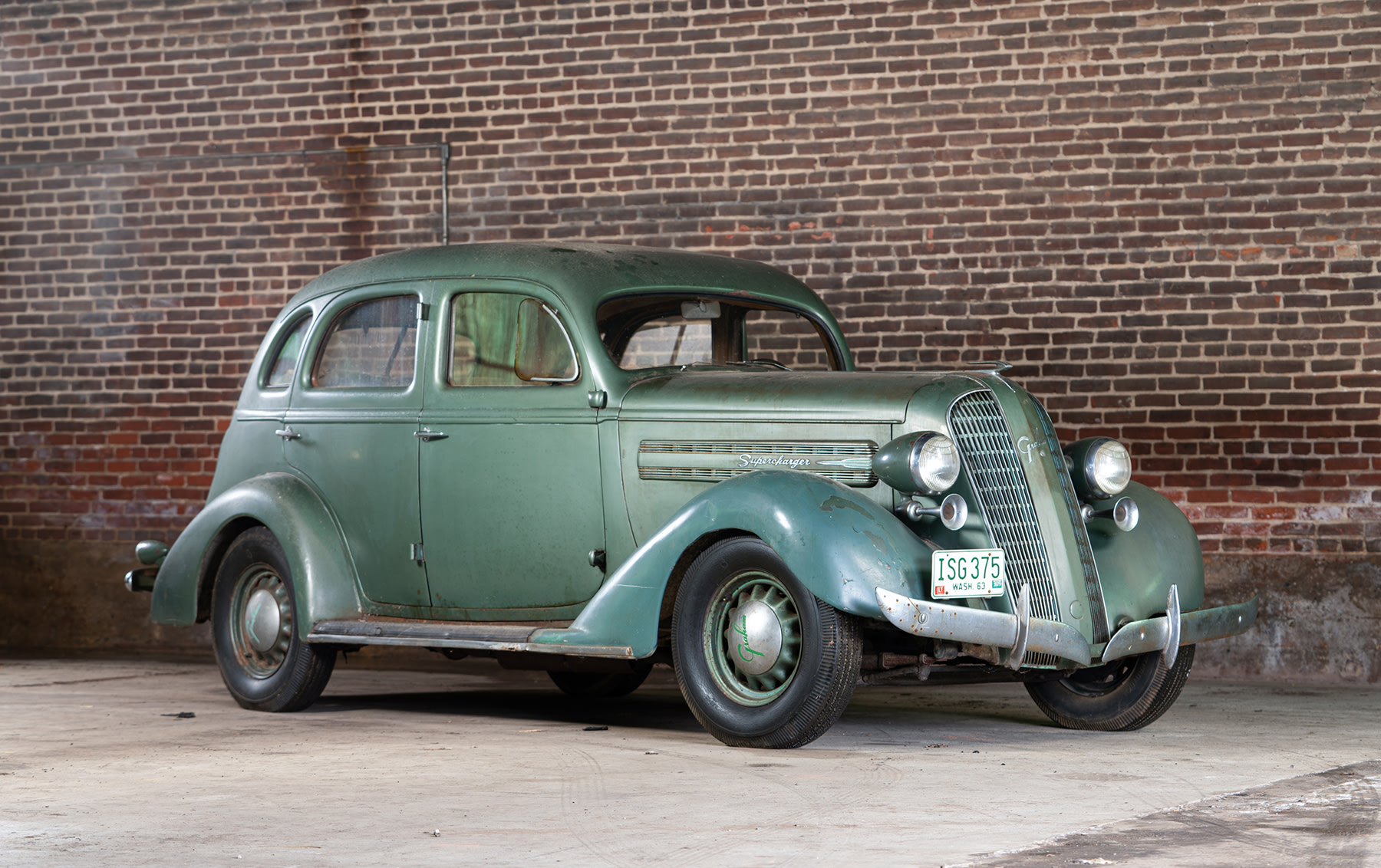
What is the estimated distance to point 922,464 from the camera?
561cm

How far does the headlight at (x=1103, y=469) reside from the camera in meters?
6.19

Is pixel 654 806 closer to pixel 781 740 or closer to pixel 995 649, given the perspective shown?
pixel 781 740

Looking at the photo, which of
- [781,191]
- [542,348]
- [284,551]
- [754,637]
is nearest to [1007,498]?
[754,637]

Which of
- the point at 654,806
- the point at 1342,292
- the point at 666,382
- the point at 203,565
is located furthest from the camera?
the point at 1342,292

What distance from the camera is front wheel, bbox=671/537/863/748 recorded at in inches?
217

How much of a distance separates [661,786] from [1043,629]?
1433 mm

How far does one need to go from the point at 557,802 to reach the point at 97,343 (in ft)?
23.2

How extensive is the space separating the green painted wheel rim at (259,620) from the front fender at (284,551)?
0.21 meters

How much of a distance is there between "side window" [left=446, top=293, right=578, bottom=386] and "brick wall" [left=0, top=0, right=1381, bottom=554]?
2992mm

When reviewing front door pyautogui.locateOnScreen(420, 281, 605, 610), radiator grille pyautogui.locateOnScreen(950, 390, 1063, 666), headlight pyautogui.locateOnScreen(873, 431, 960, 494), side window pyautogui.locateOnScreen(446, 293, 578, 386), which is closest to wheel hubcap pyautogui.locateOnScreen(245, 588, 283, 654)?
front door pyautogui.locateOnScreen(420, 281, 605, 610)

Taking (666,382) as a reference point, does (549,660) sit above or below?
below

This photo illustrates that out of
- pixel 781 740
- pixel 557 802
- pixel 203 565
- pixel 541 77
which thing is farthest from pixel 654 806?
pixel 541 77

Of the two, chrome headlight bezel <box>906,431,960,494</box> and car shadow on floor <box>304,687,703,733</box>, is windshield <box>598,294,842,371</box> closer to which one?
chrome headlight bezel <box>906,431,960,494</box>

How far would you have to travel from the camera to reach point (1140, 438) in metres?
8.94
